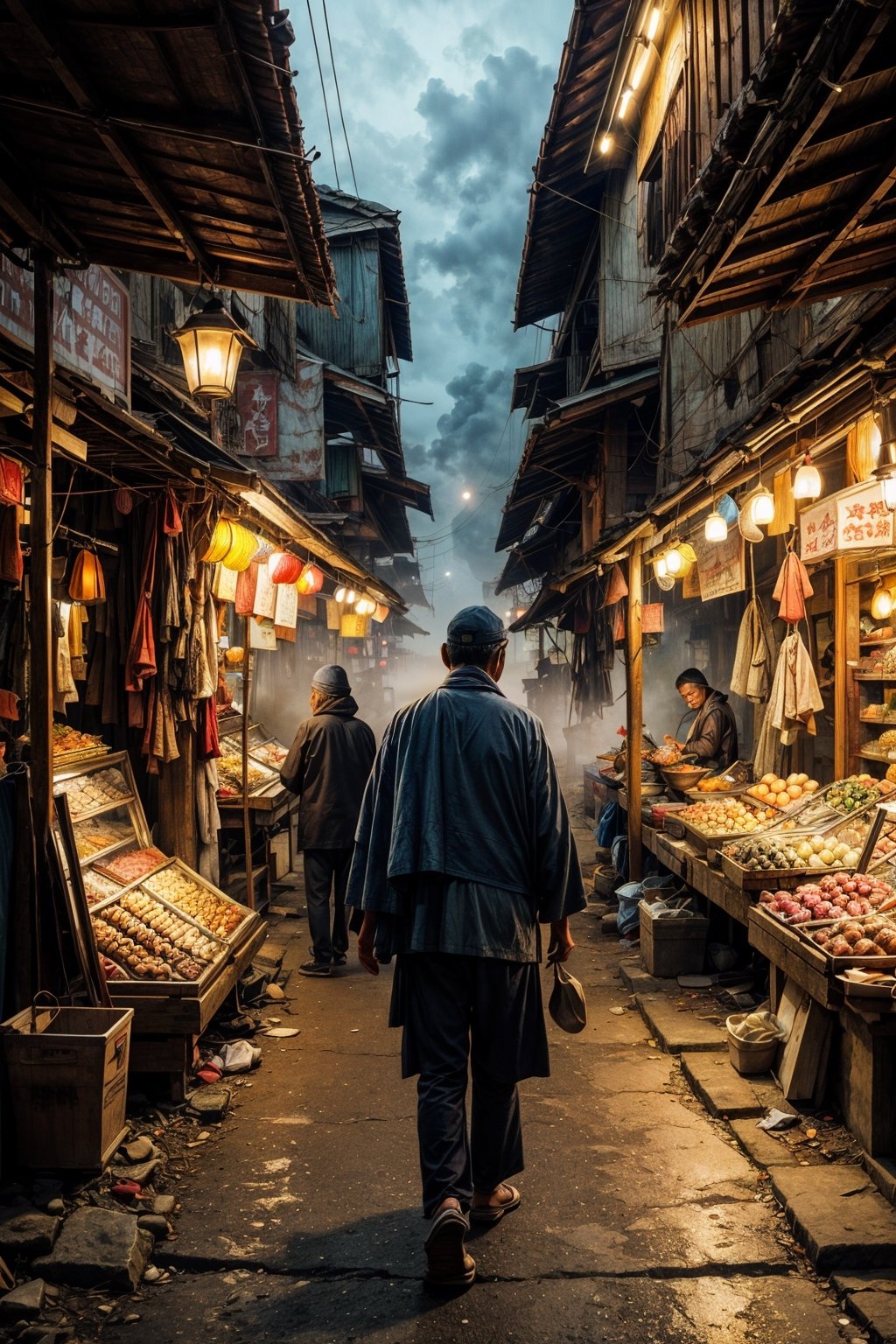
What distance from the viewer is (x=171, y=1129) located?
543 cm

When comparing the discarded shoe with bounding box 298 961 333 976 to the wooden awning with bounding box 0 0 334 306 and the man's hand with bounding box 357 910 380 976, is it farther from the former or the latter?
the wooden awning with bounding box 0 0 334 306

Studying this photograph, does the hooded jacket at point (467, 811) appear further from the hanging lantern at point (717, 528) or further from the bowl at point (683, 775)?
the bowl at point (683, 775)

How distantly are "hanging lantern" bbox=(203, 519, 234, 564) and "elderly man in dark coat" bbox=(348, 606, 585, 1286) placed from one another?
4521 mm

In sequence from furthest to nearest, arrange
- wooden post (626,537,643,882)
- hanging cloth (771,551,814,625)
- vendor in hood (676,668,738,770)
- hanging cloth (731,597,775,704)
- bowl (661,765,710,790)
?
vendor in hood (676,668,738,770)
wooden post (626,537,643,882)
bowl (661,765,710,790)
hanging cloth (731,597,775,704)
hanging cloth (771,551,814,625)

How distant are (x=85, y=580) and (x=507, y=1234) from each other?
5.68 meters

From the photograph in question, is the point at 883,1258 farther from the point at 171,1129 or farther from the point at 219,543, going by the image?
the point at 219,543

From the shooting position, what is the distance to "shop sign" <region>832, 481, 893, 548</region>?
22.5 ft

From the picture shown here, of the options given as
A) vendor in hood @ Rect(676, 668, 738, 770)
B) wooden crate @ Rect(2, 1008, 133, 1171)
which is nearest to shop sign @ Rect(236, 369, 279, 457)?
vendor in hood @ Rect(676, 668, 738, 770)

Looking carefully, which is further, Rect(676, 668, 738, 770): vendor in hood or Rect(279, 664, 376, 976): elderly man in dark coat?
Rect(676, 668, 738, 770): vendor in hood

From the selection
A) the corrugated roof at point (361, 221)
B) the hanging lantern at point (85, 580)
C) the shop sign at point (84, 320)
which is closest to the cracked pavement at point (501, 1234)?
the hanging lantern at point (85, 580)

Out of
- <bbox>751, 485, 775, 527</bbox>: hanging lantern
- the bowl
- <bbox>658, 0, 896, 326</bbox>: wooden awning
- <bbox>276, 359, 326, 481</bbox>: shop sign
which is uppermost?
<bbox>276, 359, 326, 481</bbox>: shop sign

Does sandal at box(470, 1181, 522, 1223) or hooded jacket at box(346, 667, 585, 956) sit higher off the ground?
hooded jacket at box(346, 667, 585, 956)

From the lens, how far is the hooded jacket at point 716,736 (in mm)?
11391

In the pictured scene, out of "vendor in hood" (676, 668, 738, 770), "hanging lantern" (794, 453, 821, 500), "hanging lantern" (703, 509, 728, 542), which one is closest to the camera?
"hanging lantern" (794, 453, 821, 500)
